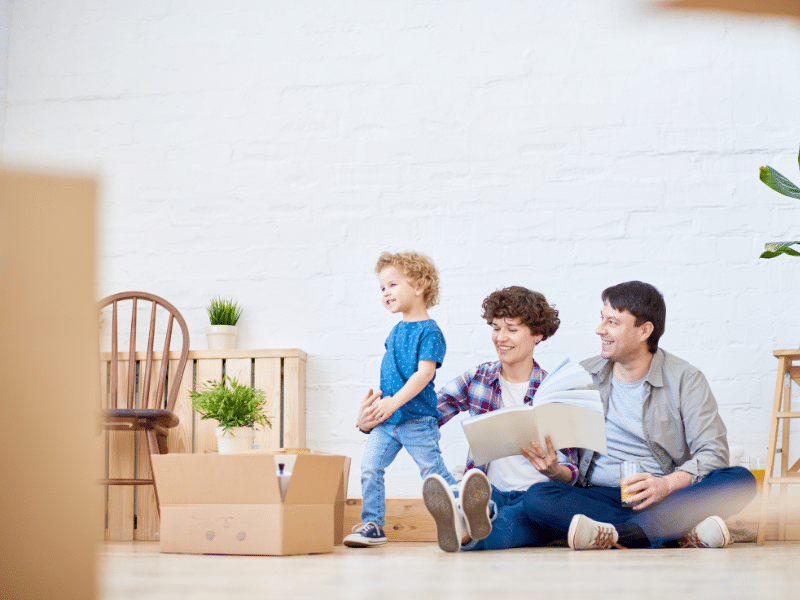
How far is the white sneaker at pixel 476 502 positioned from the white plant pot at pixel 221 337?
49.7 inches

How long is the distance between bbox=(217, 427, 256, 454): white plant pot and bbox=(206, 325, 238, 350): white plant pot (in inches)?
28.2

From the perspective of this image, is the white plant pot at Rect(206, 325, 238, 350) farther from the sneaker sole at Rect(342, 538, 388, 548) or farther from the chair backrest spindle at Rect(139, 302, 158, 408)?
the sneaker sole at Rect(342, 538, 388, 548)

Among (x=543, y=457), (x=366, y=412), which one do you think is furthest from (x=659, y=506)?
(x=366, y=412)

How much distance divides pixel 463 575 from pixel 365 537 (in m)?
0.89

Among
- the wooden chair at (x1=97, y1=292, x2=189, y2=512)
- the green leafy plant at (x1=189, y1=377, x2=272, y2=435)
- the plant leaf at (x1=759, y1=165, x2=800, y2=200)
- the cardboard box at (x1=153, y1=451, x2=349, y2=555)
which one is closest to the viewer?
the cardboard box at (x1=153, y1=451, x2=349, y2=555)

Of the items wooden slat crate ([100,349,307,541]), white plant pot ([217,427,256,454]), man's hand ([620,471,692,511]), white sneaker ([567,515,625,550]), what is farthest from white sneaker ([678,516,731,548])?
wooden slat crate ([100,349,307,541])

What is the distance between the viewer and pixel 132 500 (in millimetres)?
2645

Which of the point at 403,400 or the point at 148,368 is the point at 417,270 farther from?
the point at 148,368


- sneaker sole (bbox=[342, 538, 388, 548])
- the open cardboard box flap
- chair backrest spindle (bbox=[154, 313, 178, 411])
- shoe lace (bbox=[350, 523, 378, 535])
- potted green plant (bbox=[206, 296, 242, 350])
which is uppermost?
potted green plant (bbox=[206, 296, 242, 350])

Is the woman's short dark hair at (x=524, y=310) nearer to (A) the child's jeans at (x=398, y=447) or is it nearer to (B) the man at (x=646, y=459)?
(B) the man at (x=646, y=459)

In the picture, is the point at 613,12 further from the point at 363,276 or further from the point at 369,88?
the point at 363,276

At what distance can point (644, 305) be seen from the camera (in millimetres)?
2266

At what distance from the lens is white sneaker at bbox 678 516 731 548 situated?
76.8 inches

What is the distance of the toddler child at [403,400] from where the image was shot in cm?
222
